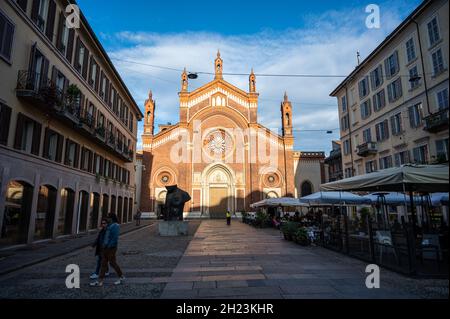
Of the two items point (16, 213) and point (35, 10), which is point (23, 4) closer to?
point (35, 10)

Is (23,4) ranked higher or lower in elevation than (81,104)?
higher

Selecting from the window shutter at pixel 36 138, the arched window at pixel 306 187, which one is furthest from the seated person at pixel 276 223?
the arched window at pixel 306 187

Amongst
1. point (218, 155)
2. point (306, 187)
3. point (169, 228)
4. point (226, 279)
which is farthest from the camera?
point (306, 187)

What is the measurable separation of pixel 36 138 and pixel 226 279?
1264 centimetres

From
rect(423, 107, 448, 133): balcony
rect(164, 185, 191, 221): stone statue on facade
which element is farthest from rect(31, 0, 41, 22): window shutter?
rect(423, 107, 448, 133): balcony

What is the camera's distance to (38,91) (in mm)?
13523

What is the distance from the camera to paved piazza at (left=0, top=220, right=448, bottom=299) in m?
5.93

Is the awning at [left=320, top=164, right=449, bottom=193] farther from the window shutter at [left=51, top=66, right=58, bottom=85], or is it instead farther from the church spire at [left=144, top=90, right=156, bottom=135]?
the church spire at [left=144, top=90, right=156, bottom=135]

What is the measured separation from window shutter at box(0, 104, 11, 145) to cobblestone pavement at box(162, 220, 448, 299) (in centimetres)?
900

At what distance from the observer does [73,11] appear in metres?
17.7

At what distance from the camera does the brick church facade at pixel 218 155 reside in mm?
40312

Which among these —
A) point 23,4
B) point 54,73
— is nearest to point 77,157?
point 54,73
